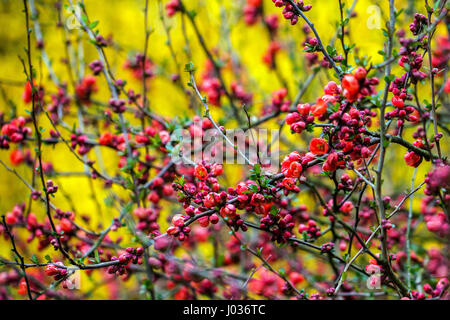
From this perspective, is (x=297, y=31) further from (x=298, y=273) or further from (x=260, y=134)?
(x=298, y=273)

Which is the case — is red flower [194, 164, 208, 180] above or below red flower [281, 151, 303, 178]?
above

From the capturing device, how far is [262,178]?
152 cm

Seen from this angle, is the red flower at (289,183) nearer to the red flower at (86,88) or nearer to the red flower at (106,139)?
the red flower at (106,139)

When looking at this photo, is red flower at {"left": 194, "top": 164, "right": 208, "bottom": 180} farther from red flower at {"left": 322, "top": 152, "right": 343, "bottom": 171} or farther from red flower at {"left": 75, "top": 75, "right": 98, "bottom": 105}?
red flower at {"left": 75, "top": 75, "right": 98, "bottom": 105}

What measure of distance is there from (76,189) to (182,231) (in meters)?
4.22

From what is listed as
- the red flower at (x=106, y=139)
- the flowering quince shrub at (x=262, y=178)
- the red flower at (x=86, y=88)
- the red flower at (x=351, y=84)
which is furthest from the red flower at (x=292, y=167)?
the red flower at (x=86, y=88)

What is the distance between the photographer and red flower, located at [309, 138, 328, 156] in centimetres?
148

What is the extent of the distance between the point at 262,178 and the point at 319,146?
24cm

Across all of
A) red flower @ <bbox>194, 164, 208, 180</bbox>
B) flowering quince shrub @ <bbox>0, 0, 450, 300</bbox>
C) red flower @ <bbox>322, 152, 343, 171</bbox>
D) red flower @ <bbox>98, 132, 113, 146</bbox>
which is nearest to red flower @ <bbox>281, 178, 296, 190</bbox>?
flowering quince shrub @ <bbox>0, 0, 450, 300</bbox>

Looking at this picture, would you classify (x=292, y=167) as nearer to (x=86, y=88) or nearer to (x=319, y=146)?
(x=319, y=146)

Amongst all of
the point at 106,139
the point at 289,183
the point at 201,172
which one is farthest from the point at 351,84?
the point at 106,139

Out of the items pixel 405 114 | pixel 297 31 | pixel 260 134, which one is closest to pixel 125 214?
pixel 260 134

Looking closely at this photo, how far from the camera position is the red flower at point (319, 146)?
4.87ft
